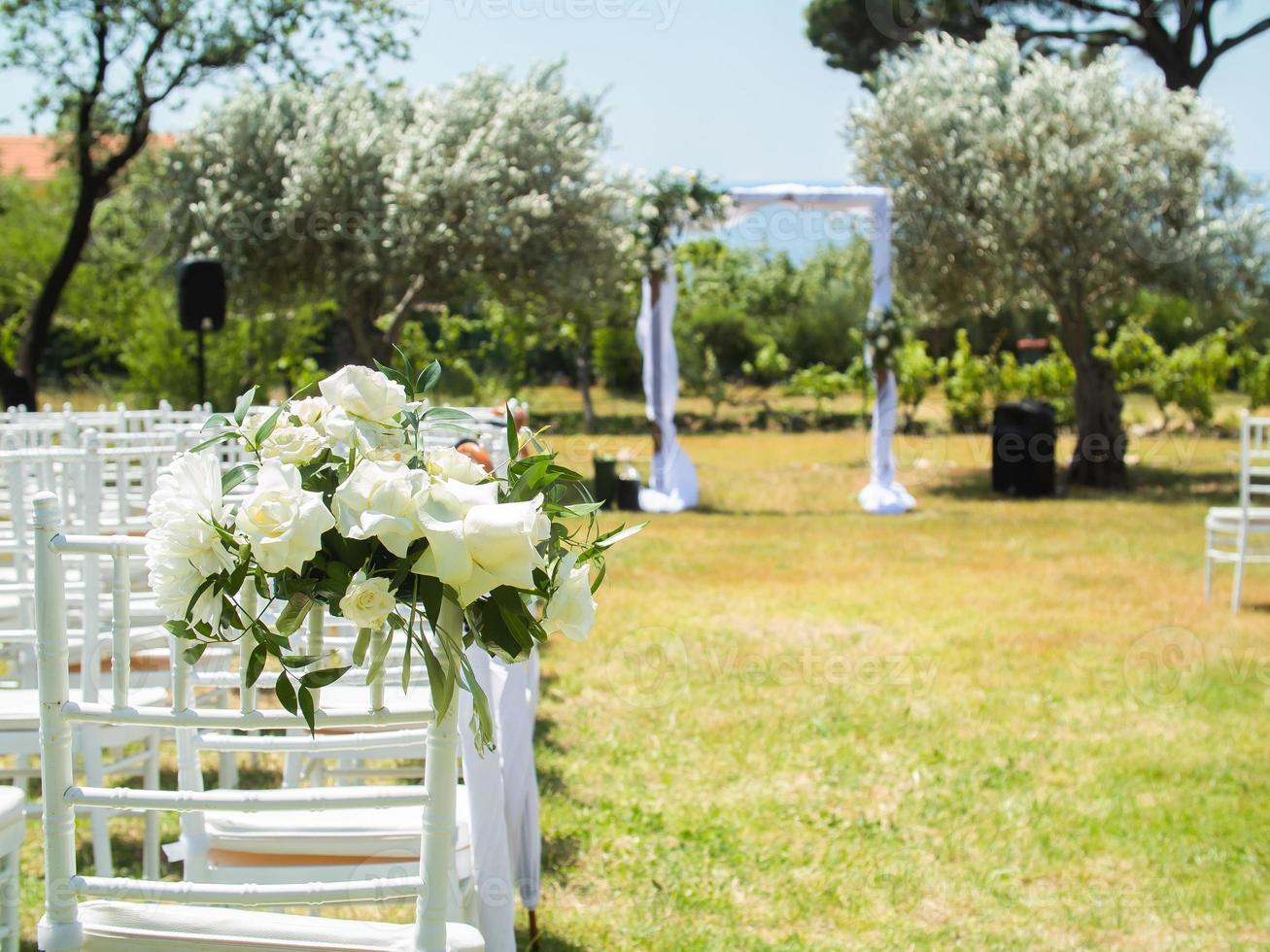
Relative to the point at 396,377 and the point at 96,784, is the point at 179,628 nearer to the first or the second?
the point at 396,377

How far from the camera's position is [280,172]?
13.1 metres

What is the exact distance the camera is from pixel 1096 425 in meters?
13.2

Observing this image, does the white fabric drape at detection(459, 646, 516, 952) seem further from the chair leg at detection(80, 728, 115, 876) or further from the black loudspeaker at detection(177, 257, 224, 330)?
the black loudspeaker at detection(177, 257, 224, 330)

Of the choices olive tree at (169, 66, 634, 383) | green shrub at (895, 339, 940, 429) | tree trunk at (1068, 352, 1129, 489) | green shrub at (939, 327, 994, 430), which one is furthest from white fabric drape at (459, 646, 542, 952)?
green shrub at (939, 327, 994, 430)

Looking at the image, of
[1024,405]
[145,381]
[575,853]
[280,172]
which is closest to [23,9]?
[280,172]

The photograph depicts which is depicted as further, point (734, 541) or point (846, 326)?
point (846, 326)

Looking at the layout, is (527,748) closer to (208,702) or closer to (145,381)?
(208,702)

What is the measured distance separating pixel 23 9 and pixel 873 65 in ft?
37.1

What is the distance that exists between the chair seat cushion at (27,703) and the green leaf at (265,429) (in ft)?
4.71

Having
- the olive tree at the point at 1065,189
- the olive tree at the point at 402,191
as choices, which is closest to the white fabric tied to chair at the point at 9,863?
the olive tree at the point at 402,191

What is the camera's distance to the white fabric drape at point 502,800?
2.38 meters

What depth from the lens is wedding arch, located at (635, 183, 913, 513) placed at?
1106 centimetres

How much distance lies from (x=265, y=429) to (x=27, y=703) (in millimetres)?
1700

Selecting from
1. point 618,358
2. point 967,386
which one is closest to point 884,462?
point 967,386
